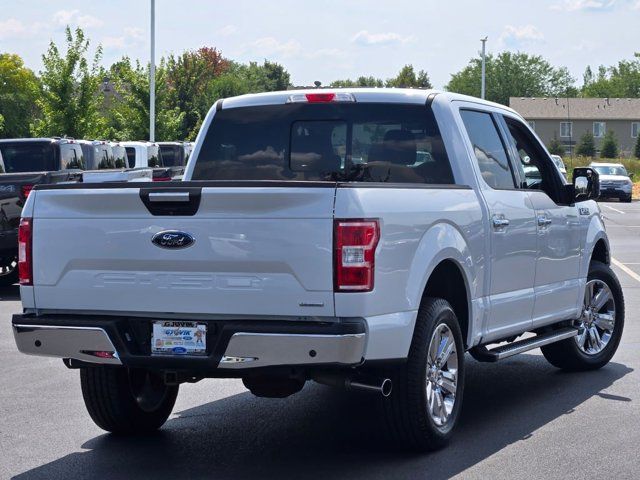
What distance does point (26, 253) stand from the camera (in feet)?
23.1

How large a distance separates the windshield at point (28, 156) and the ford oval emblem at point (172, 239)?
14.0m

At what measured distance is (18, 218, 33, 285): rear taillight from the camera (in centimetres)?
702

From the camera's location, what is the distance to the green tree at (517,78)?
154625 mm

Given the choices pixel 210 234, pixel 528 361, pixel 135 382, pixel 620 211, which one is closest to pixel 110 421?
pixel 135 382

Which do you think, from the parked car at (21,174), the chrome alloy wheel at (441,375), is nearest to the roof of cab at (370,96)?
the chrome alloy wheel at (441,375)

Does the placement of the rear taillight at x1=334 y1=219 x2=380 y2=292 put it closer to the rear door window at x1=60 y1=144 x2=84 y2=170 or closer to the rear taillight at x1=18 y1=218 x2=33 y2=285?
the rear taillight at x1=18 y1=218 x2=33 y2=285

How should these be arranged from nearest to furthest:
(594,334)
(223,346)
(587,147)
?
1. (223,346)
2. (594,334)
3. (587,147)

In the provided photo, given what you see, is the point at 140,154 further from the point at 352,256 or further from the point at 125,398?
the point at 352,256

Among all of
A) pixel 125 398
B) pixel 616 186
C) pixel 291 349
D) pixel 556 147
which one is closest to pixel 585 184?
pixel 125 398

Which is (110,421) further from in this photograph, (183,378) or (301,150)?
(301,150)

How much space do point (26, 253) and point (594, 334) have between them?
16.9 ft

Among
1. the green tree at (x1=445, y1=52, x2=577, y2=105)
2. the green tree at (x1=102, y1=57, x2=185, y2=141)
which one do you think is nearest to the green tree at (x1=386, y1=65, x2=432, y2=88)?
the green tree at (x1=445, y1=52, x2=577, y2=105)

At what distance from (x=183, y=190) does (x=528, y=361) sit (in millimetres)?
5194

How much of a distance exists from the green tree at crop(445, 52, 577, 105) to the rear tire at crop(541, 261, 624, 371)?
143329 mm
